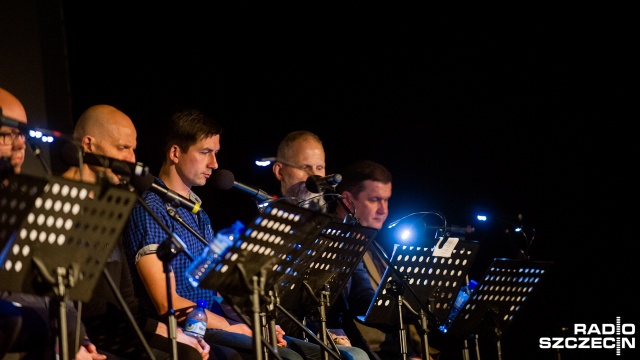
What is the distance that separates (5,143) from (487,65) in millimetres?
4108

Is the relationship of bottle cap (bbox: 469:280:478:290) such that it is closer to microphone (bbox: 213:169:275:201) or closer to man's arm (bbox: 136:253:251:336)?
microphone (bbox: 213:169:275:201)

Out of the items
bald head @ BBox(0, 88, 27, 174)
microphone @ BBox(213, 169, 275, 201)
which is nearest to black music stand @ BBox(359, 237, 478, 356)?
microphone @ BBox(213, 169, 275, 201)

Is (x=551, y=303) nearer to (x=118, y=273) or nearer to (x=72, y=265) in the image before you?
(x=118, y=273)

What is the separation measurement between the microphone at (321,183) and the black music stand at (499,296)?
1.16 metres

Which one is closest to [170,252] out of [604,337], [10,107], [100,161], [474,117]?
[100,161]

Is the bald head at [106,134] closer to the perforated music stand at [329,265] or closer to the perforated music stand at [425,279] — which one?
the perforated music stand at [329,265]

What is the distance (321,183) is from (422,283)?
873 mm

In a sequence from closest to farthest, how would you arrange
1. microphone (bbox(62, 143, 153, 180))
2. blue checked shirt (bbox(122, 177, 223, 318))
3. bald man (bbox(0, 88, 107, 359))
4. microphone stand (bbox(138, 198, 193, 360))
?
bald man (bbox(0, 88, 107, 359))
microphone (bbox(62, 143, 153, 180))
microphone stand (bbox(138, 198, 193, 360))
blue checked shirt (bbox(122, 177, 223, 318))

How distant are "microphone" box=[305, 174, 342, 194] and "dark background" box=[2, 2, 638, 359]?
7.35 ft

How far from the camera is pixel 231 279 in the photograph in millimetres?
3008

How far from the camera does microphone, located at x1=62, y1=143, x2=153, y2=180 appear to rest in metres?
2.87

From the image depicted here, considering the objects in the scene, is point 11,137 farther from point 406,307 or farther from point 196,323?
point 406,307

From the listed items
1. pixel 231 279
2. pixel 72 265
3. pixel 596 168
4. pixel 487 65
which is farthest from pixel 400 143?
pixel 72 265

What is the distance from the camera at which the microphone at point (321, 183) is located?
367 cm
